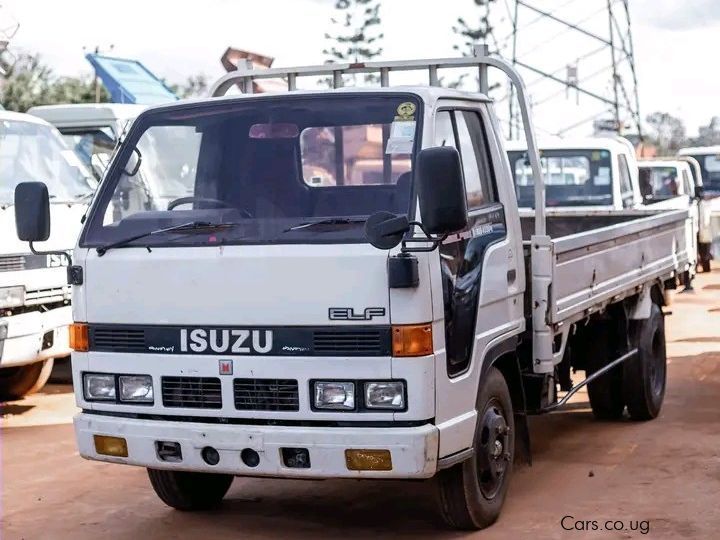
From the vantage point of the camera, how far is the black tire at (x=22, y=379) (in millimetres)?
10359

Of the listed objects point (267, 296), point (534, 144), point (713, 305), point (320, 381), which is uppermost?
point (534, 144)

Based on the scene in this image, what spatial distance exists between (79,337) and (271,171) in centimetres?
116

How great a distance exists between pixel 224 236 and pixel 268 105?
77cm

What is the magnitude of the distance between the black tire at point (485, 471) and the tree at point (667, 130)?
60.1 metres

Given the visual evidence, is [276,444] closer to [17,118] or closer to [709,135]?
[17,118]

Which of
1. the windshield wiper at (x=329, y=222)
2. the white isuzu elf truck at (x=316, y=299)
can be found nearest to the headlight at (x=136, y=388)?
the white isuzu elf truck at (x=316, y=299)

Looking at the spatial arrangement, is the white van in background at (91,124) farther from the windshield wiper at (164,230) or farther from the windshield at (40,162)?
the windshield wiper at (164,230)

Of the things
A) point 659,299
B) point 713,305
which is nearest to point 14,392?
point 659,299

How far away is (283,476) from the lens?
5.43m

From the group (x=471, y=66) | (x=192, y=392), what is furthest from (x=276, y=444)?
(x=471, y=66)

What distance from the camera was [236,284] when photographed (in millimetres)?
5477

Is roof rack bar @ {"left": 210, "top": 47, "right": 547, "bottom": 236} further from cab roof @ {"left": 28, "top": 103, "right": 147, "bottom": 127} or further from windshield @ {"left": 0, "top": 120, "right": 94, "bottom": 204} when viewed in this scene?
cab roof @ {"left": 28, "top": 103, "right": 147, "bottom": 127}

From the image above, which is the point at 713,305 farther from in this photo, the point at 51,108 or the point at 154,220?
the point at 154,220

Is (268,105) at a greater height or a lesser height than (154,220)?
greater
